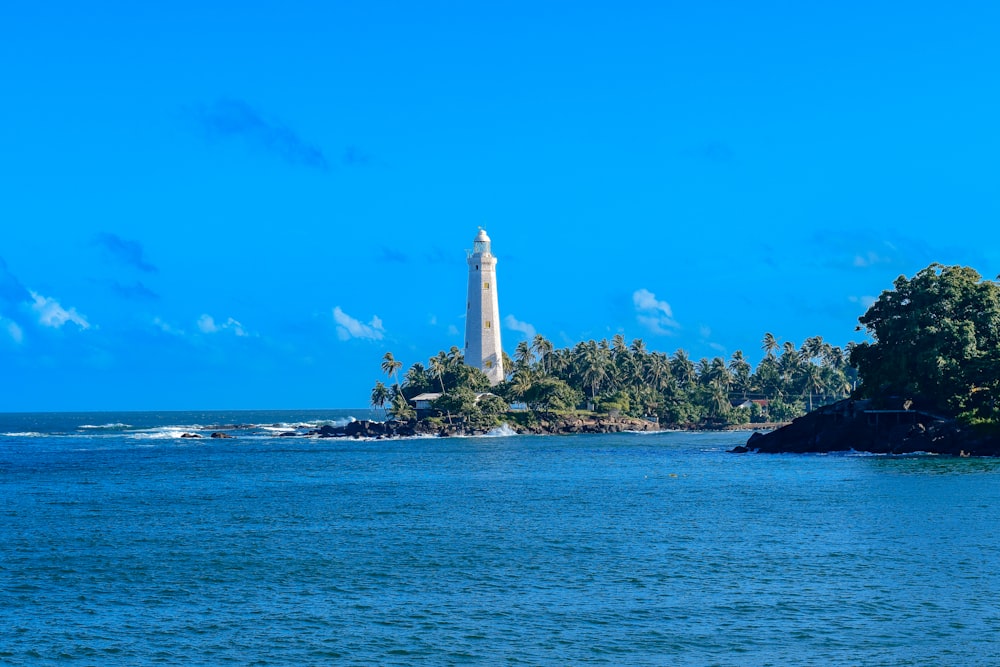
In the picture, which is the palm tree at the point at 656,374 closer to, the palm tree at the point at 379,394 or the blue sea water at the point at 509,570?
the palm tree at the point at 379,394

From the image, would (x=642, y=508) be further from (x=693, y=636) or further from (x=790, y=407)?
(x=790, y=407)

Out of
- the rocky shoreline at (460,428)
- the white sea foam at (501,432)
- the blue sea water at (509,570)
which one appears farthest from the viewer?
the white sea foam at (501,432)

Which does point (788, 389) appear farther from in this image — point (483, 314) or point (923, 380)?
point (923, 380)

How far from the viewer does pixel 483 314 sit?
137 metres

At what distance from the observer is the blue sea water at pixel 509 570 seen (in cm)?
2623

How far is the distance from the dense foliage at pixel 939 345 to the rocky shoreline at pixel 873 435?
156cm

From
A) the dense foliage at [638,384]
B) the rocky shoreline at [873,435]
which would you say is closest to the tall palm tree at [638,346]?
the dense foliage at [638,384]

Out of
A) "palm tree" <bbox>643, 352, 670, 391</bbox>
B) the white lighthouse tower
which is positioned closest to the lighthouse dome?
the white lighthouse tower

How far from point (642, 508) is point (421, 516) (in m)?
10.4

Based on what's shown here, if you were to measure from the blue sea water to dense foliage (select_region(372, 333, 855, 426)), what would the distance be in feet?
229

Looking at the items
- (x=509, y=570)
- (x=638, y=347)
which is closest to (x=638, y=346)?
(x=638, y=347)

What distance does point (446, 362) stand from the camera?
479 feet

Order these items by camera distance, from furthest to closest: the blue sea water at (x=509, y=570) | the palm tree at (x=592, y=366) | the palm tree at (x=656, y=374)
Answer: the palm tree at (x=656, y=374) → the palm tree at (x=592, y=366) → the blue sea water at (x=509, y=570)

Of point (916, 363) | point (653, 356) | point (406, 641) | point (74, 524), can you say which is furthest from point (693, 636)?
point (653, 356)
